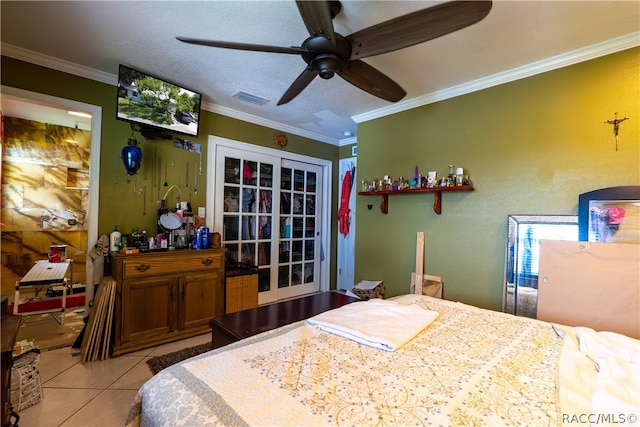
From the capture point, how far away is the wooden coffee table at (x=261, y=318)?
1649 mm

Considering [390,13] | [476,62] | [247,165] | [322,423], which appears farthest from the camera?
[247,165]

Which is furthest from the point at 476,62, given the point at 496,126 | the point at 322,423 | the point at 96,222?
the point at 96,222

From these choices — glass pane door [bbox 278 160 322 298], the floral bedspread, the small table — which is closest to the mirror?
the floral bedspread

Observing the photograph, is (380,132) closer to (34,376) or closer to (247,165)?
(247,165)

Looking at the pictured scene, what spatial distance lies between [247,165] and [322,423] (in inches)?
126

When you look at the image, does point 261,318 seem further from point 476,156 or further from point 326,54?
point 476,156

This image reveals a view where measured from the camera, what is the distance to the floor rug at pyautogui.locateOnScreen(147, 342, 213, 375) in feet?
6.96

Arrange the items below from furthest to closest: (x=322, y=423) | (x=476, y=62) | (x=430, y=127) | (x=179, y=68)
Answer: (x=430, y=127)
(x=179, y=68)
(x=476, y=62)
(x=322, y=423)

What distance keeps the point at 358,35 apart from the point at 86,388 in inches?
111

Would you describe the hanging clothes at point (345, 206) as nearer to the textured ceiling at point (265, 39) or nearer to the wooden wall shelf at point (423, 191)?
the wooden wall shelf at point (423, 191)

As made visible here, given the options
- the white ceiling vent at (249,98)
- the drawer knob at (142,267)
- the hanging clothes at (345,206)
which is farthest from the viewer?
the hanging clothes at (345,206)

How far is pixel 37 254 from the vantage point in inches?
155

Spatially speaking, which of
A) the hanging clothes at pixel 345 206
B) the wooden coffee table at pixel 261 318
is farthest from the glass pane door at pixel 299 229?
the wooden coffee table at pixel 261 318

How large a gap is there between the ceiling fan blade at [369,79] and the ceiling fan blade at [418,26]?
0.14m
